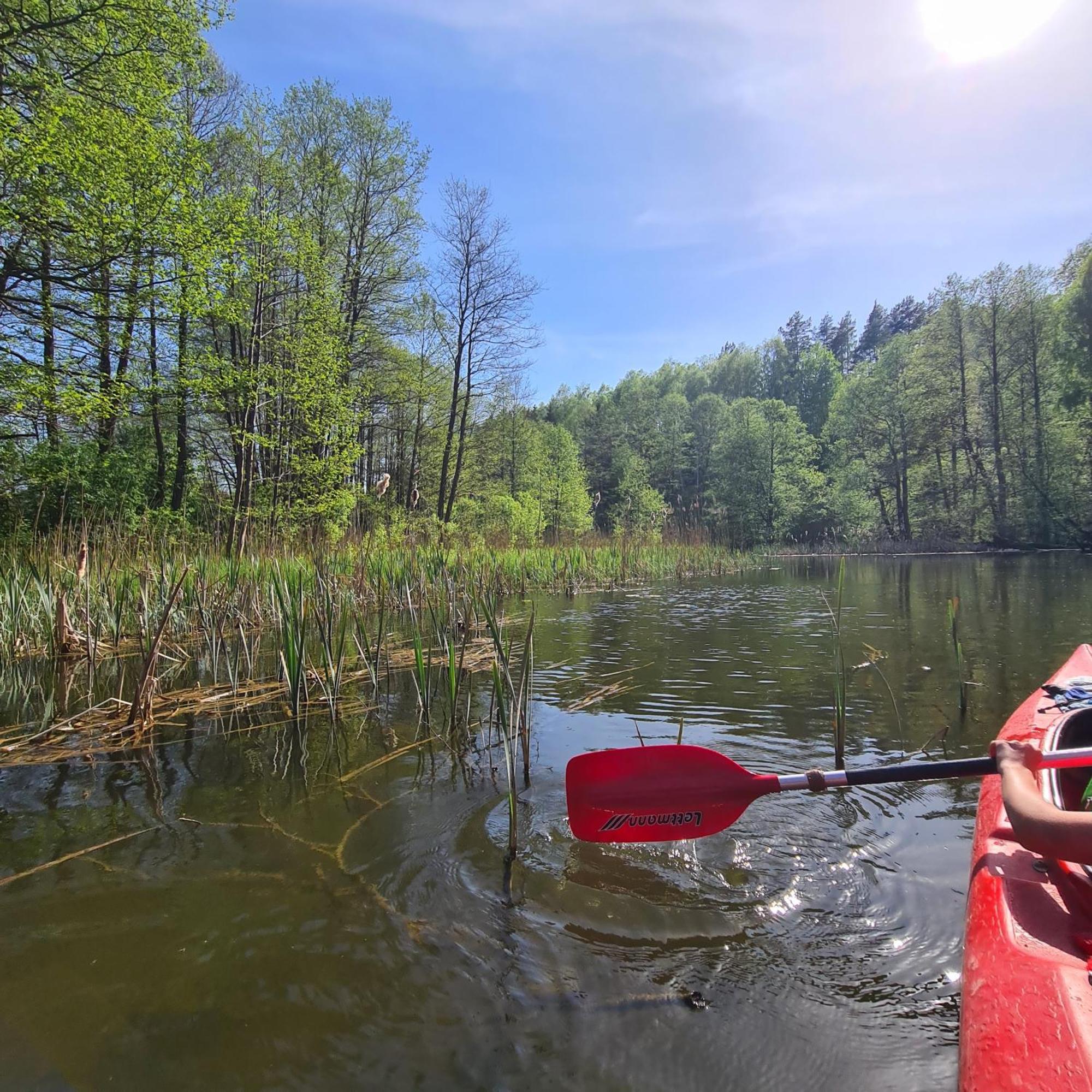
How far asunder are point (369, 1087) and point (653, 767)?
1429 mm

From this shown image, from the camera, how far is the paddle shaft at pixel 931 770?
207 centimetres

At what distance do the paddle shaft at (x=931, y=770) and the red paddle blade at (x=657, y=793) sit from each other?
0.20 meters

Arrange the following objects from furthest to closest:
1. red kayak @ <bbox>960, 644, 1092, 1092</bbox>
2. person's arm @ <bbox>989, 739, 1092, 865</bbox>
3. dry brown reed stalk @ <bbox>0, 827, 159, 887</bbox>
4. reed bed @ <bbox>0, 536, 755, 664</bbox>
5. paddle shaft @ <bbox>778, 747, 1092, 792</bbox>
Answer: reed bed @ <bbox>0, 536, 755, 664</bbox>
dry brown reed stalk @ <bbox>0, 827, 159, 887</bbox>
paddle shaft @ <bbox>778, 747, 1092, 792</bbox>
person's arm @ <bbox>989, 739, 1092, 865</bbox>
red kayak @ <bbox>960, 644, 1092, 1092</bbox>

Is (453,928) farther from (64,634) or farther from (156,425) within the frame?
(156,425)

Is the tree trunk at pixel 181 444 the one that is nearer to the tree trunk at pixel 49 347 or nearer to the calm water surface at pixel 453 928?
the tree trunk at pixel 49 347

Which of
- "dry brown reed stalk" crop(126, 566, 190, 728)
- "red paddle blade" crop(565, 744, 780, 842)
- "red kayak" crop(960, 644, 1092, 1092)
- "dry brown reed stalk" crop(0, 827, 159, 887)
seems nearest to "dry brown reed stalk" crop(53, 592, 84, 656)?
"dry brown reed stalk" crop(126, 566, 190, 728)

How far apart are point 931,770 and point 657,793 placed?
1020mm

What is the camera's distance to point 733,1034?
1.68m

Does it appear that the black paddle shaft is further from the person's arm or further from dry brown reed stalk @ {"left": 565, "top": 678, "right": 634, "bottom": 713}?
dry brown reed stalk @ {"left": 565, "top": 678, "right": 634, "bottom": 713}

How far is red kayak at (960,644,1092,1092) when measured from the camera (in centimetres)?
116

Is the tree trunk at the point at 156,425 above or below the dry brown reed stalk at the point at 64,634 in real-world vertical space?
above

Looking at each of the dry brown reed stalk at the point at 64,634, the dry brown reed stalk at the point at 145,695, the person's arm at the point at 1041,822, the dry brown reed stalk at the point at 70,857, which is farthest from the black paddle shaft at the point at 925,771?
the dry brown reed stalk at the point at 64,634

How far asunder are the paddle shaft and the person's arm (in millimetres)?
118

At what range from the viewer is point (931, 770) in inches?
87.7
